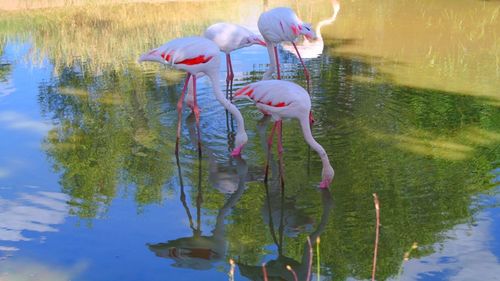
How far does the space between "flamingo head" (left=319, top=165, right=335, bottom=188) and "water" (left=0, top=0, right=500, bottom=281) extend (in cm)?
9

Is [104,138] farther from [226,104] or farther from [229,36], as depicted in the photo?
[229,36]

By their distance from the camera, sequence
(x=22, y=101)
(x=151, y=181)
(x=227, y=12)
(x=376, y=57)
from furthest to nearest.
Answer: (x=227, y=12) → (x=376, y=57) → (x=22, y=101) → (x=151, y=181)

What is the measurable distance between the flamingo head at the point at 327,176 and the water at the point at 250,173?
3.4 inches

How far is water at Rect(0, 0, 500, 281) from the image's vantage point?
4.27m

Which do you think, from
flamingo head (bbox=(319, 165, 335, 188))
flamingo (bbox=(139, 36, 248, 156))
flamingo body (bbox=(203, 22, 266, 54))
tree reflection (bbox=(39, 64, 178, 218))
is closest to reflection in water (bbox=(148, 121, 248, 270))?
tree reflection (bbox=(39, 64, 178, 218))

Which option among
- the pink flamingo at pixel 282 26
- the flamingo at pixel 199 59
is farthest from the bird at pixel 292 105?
the pink flamingo at pixel 282 26

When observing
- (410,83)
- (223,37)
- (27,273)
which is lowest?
(27,273)

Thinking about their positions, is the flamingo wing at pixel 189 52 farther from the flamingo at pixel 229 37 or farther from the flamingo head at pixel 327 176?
the flamingo head at pixel 327 176

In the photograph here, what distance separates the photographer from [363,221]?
15.3ft

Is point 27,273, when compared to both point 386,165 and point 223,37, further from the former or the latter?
point 223,37

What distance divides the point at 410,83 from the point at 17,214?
4.76 metres

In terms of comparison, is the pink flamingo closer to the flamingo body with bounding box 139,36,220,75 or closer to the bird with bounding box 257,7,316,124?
the bird with bounding box 257,7,316,124

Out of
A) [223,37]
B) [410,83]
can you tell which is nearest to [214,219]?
[223,37]

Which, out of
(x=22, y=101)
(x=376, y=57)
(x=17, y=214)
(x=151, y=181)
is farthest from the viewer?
(x=376, y=57)
